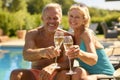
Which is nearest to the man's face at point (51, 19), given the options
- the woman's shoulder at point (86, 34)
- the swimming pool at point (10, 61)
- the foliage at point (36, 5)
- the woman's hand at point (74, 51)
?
the woman's shoulder at point (86, 34)

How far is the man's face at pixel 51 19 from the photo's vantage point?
10.5 ft

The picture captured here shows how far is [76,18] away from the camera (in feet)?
10.0

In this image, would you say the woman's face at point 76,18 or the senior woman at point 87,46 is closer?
the senior woman at point 87,46

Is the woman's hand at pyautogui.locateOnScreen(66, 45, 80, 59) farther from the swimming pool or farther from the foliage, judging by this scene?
the foliage

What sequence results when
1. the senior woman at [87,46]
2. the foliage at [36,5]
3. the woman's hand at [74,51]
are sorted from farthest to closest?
1. the foliage at [36,5]
2. the senior woman at [87,46]
3. the woman's hand at [74,51]

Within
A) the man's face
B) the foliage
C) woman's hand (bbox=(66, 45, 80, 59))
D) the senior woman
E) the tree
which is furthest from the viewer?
the foliage

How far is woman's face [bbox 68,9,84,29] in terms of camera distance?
9.99 feet

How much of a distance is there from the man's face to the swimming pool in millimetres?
6293

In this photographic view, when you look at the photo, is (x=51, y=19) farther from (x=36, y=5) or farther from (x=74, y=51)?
(x=36, y=5)

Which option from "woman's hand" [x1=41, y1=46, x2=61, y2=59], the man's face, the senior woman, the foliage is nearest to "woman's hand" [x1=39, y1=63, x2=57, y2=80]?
"woman's hand" [x1=41, y1=46, x2=61, y2=59]

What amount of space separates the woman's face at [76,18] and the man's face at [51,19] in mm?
162

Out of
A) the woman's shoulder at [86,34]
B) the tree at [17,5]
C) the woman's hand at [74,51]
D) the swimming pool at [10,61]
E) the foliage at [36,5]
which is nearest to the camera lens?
the woman's hand at [74,51]

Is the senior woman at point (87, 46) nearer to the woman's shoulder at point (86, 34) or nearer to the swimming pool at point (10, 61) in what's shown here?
the woman's shoulder at point (86, 34)

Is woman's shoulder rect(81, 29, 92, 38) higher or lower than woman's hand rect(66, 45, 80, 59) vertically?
higher
